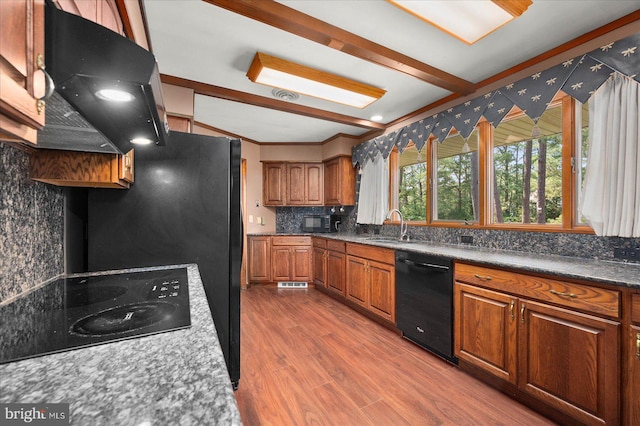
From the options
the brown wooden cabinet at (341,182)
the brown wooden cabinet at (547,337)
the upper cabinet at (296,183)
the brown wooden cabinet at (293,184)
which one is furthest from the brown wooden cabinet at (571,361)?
the brown wooden cabinet at (293,184)

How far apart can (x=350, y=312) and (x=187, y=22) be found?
3271mm

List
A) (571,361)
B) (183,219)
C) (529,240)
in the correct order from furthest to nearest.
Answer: (529,240) → (183,219) → (571,361)

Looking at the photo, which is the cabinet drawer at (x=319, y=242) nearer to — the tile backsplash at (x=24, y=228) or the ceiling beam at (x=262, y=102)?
the ceiling beam at (x=262, y=102)

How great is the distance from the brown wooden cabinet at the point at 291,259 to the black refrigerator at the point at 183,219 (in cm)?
266

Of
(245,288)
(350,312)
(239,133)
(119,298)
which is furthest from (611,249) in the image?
(239,133)

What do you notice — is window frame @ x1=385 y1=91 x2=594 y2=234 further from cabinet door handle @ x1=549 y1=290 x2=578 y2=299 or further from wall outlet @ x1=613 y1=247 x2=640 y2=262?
cabinet door handle @ x1=549 y1=290 x2=578 y2=299

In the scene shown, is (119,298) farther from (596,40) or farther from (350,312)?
(596,40)

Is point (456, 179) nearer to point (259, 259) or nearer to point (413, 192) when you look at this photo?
point (413, 192)

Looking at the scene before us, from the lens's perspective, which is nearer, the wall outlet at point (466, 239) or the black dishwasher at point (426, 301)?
the black dishwasher at point (426, 301)

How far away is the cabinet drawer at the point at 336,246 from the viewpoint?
3802 millimetres

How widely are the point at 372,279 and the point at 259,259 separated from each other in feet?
7.25

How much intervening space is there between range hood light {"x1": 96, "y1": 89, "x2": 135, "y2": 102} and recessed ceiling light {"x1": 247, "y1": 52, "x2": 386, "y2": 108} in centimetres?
170

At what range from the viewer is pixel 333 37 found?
1.94 meters

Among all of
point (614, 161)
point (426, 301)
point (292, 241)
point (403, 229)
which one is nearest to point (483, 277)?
point (426, 301)
